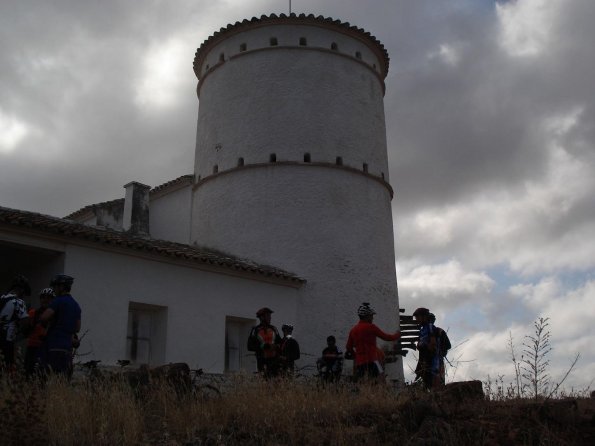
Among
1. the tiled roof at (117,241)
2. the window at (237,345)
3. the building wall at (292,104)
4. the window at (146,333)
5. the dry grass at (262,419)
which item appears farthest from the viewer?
the building wall at (292,104)

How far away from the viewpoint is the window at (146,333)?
15.6m

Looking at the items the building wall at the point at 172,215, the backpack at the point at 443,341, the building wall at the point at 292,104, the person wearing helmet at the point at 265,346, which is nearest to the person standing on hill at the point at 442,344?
the backpack at the point at 443,341

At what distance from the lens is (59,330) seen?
8781mm

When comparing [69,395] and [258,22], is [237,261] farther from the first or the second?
[69,395]

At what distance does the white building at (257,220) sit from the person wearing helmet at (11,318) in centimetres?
500

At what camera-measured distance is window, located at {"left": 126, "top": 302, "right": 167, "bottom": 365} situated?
15.6m

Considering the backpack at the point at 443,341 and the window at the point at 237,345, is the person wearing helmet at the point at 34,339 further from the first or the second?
the window at the point at 237,345

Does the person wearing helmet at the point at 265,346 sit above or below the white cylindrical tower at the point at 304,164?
below

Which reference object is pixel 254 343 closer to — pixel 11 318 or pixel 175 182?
pixel 11 318

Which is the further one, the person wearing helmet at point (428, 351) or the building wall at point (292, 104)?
the building wall at point (292, 104)

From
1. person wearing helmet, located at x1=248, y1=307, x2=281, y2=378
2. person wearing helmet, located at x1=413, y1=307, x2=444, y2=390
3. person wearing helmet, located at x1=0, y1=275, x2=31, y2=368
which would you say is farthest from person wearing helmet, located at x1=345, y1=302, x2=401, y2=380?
person wearing helmet, located at x1=0, y1=275, x2=31, y2=368

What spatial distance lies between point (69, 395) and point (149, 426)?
3.23 ft

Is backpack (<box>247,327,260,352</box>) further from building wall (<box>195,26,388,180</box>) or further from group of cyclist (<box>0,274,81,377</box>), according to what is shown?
building wall (<box>195,26,388,180</box>)

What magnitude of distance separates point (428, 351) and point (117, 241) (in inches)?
310
